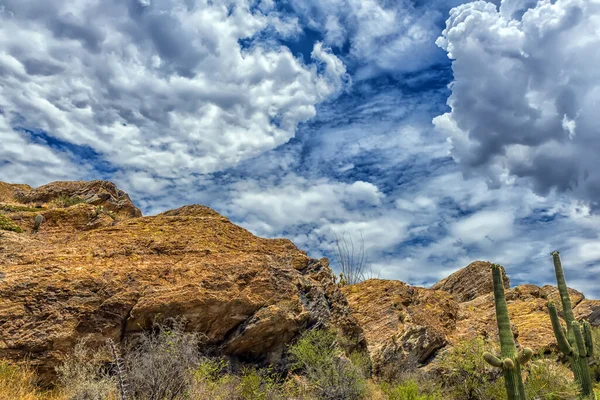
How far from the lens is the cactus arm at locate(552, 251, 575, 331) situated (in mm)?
20475

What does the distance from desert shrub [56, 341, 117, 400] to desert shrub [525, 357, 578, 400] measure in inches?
648

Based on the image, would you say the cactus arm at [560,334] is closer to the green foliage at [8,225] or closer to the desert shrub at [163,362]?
the desert shrub at [163,362]

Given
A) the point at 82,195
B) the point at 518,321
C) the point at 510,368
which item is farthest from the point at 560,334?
the point at 82,195

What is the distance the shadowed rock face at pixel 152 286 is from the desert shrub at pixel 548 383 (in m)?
8.16

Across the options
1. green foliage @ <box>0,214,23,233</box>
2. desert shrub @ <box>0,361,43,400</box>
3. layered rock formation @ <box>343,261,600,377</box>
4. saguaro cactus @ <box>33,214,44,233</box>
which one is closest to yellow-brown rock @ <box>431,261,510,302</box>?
layered rock formation @ <box>343,261,600,377</box>

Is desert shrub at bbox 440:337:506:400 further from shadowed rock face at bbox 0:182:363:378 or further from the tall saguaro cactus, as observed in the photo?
shadowed rock face at bbox 0:182:363:378

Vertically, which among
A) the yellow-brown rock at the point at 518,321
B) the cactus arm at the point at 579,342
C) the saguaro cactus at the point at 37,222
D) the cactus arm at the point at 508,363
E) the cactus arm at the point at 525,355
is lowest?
the cactus arm at the point at 508,363

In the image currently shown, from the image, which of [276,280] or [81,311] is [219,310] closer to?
[276,280]

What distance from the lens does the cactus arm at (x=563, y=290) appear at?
67.2ft

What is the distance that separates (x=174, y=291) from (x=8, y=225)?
6.90 metres

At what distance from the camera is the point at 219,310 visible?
13.4 metres

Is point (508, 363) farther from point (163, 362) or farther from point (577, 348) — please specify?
point (163, 362)

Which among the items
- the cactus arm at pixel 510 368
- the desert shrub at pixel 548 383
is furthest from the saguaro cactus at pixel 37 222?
the desert shrub at pixel 548 383

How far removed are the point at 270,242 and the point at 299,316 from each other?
3.87 meters
